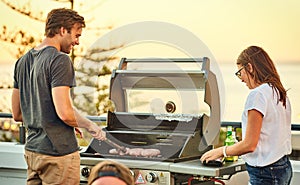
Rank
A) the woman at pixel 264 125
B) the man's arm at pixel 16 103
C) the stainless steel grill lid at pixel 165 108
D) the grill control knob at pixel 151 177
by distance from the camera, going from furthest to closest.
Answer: the stainless steel grill lid at pixel 165 108 → the grill control knob at pixel 151 177 → the man's arm at pixel 16 103 → the woman at pixel 264 125

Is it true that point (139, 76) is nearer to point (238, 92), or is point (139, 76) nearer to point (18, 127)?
point (238, 92)

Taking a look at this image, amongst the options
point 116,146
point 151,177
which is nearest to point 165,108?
point 116,146

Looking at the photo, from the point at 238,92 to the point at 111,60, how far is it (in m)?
0.99

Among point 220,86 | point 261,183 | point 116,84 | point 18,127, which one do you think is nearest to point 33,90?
point 116,84

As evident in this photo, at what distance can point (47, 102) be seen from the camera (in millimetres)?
2842

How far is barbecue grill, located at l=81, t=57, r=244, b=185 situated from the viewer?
323cm

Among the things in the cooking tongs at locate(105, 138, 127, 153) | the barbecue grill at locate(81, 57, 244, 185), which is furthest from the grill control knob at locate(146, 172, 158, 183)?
the cooking tongs at locate(105, 138, 127, 153)

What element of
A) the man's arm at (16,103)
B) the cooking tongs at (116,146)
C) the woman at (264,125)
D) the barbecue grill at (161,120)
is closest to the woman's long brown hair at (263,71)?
the woman at (264,125)

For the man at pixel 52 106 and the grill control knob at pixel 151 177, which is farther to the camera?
the grill control knob at pixel 151 177

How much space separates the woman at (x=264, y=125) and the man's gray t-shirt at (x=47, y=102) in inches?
31.7

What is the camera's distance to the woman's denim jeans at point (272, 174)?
2.77m

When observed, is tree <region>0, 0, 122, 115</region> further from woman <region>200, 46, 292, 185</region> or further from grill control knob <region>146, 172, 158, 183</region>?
woman <region>200, 46, 292, 185</region>

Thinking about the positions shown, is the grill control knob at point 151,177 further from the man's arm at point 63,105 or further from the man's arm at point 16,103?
the man's arm at point 16,103

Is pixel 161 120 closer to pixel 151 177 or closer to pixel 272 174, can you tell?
pixel 151 177
